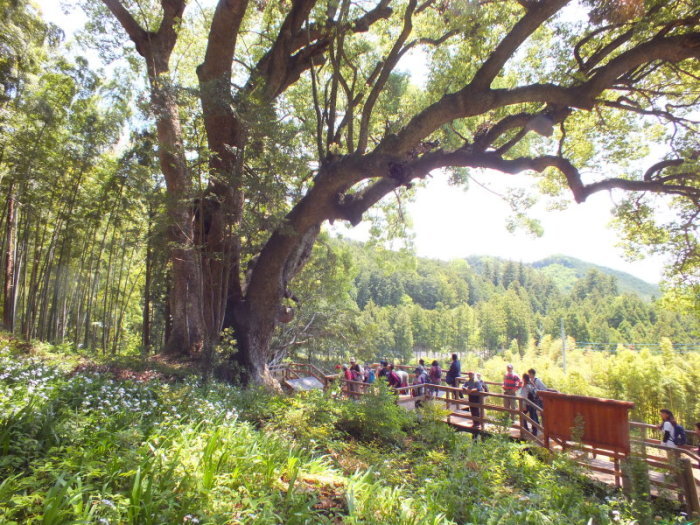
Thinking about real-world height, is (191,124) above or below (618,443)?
above

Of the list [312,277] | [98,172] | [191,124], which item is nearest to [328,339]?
[312,277]

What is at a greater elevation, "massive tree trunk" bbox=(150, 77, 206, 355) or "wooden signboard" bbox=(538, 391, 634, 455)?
"massive tree trunk" bbox=(150, 77, 206, 355)

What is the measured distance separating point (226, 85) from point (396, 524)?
636 centimetres

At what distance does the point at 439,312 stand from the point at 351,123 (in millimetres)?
59113

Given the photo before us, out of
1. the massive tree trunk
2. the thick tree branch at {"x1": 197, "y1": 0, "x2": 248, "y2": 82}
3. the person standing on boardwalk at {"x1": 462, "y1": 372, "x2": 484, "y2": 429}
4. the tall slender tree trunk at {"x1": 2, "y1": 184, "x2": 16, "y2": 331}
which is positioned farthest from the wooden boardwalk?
the tall slender tree trunk at {"x1": 2, "y1": 184, "x2": 16, "y2": 331}

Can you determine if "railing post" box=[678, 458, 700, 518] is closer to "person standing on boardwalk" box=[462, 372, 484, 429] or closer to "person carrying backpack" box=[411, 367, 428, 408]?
"person standing on boardwalk" box=[462, 372, 484, 429]

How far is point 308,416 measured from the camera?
461cm

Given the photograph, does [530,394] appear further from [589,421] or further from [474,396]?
[589,421]

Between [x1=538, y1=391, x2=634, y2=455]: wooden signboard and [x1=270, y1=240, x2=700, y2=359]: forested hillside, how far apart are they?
574 centimetres

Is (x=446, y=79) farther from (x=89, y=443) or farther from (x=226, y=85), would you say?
(x=89, y=443)

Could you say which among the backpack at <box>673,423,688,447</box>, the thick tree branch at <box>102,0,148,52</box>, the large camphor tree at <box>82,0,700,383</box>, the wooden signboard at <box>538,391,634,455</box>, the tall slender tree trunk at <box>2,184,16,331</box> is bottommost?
the backpack at <box>673,423,688,447</box>

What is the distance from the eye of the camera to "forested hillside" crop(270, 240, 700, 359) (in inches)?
599

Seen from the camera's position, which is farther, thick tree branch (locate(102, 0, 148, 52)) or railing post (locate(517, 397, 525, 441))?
thick tree branch (locate(102, 0, 148, 52))

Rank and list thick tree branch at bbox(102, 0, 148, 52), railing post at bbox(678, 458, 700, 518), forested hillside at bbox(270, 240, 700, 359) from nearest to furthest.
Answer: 1. railing post at bbox(678, 458, 700, 518)
2. thick tree branch at bbox(102, 0, 148, 52)
3. forested hillside at bbox(270, 240, 700, 359)
